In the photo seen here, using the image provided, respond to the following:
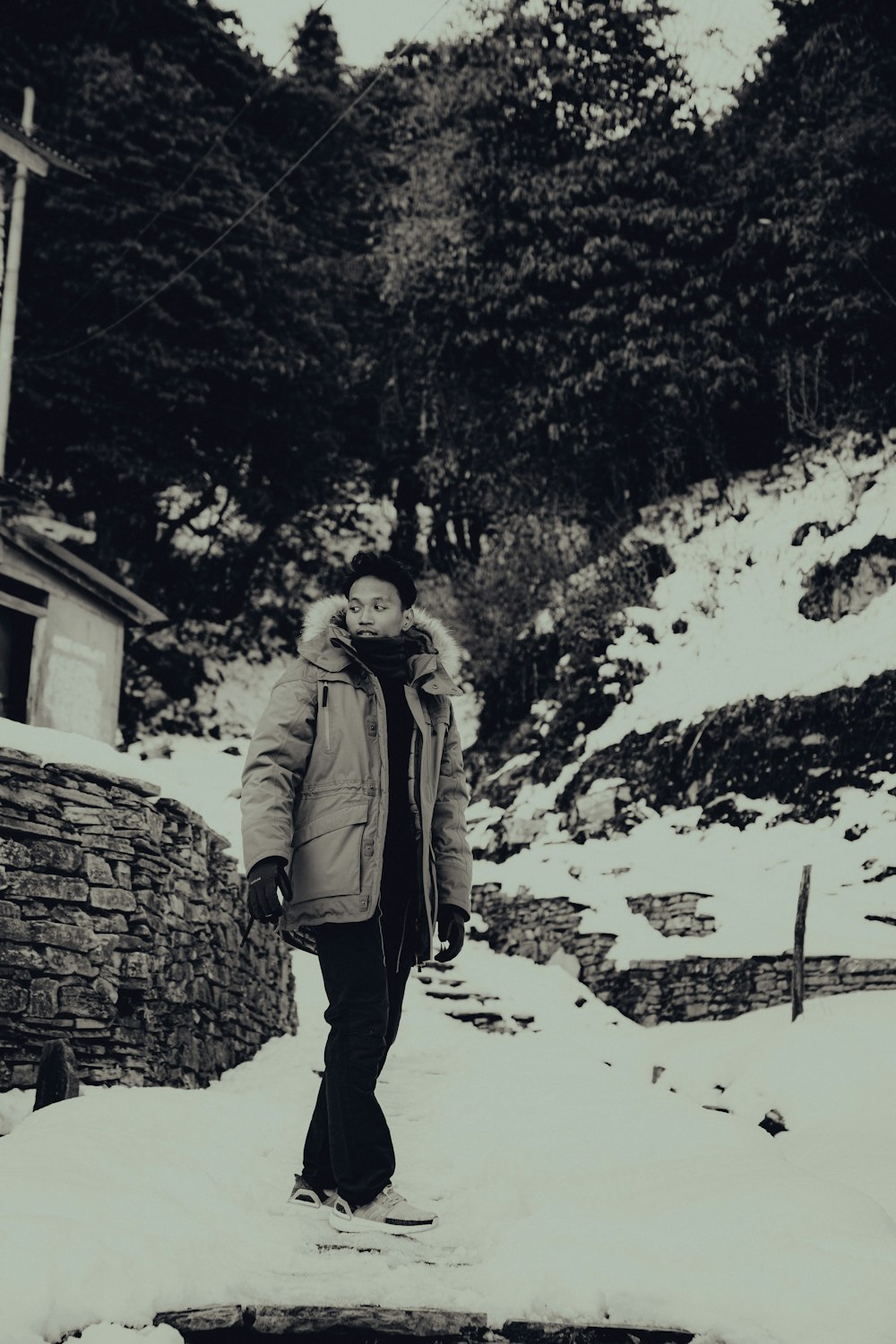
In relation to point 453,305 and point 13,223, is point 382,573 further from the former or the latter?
point 453,305

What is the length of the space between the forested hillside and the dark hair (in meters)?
12.8

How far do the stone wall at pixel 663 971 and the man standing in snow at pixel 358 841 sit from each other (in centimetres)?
633

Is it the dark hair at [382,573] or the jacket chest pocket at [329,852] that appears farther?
the dark hair at [382,573]

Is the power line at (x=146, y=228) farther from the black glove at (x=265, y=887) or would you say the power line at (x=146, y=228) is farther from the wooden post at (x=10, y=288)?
the black glove at (x=265, y=887)

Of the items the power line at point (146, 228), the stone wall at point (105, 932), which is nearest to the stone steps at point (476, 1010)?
the stone wall at point (105, 932)

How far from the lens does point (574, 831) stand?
1370cm

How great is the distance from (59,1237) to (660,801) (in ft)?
37.2

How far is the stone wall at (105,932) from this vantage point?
17.0ft

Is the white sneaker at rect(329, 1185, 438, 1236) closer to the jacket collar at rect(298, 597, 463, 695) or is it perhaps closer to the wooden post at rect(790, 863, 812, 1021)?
the jacket collar at rect(298, 597, 463, 695)

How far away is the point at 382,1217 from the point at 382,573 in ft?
6.44

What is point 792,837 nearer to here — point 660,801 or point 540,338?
point 660,801

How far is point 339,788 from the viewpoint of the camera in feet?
11.8

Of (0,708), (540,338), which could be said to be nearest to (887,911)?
(0,708)

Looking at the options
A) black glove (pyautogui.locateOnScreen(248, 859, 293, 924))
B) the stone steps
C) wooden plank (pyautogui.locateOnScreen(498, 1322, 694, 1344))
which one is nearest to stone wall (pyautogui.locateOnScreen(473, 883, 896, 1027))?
the stone steps
